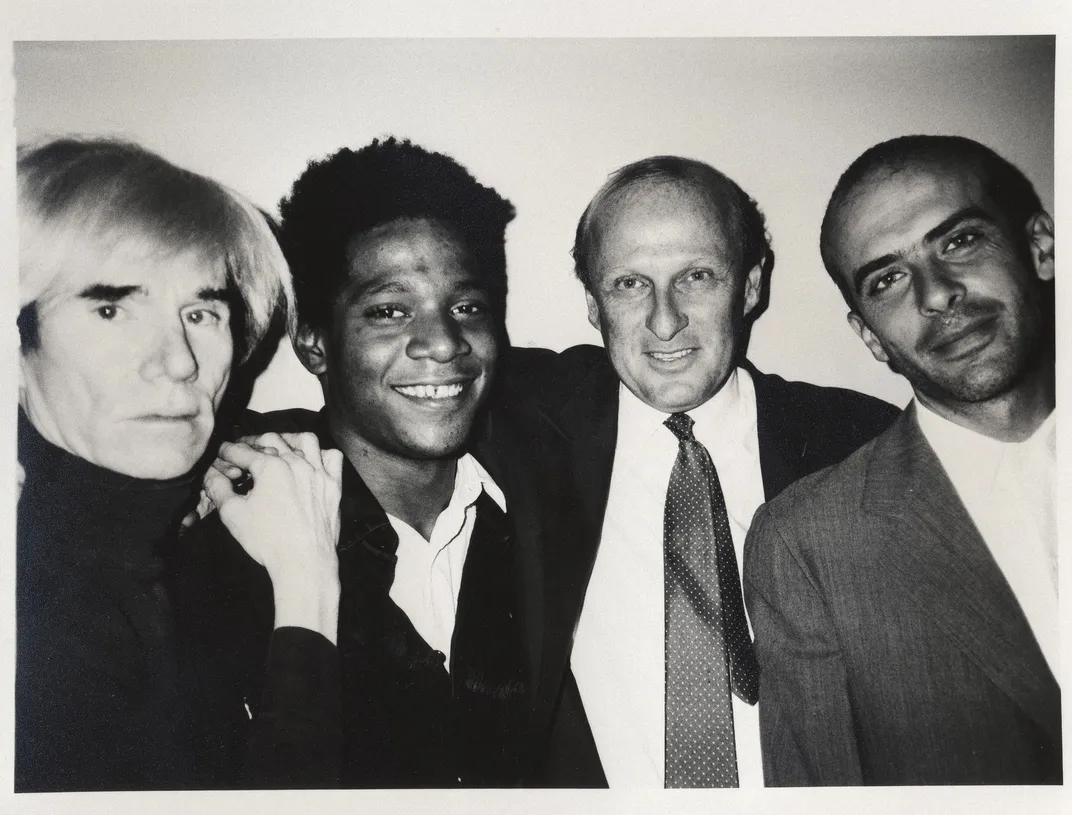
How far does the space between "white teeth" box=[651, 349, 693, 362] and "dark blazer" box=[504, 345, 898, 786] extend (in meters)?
0.11

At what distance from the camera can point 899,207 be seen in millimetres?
1919

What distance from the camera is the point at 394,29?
1960 mm

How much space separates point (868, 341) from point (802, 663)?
0.74 m

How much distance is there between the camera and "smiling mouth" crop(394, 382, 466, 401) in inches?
74.3

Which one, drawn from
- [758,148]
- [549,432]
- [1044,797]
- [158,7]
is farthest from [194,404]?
[1044,797]

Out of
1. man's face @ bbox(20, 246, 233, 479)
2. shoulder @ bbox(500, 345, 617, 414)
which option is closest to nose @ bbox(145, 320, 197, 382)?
man's face @ bbox(20, 246, 233, 479)

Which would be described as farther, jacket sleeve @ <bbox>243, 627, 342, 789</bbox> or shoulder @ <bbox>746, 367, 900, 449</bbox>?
shoulder @ <bbox>746, 367, 900, 449</bbox>

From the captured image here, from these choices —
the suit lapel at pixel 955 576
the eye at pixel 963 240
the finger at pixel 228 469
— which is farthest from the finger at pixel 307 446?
the eye at pixel 963 240

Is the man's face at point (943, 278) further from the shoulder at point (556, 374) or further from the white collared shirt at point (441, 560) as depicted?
the white collared shirt at point (441, 560)

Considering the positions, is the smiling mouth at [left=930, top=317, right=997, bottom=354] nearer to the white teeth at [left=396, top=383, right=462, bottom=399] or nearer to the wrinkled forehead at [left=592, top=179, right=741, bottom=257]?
the wrinkled forehead at [left=592, top=179, right=741, bottom=257]

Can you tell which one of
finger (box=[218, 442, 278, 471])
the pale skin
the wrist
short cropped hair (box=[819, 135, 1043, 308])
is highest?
short cropped hair (box=[819, 135, 1043, 308])

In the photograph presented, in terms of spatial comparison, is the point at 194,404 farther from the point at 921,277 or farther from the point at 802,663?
the point at 921,277

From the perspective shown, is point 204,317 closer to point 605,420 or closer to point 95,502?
point 95,502

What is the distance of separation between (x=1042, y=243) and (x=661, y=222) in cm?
88
